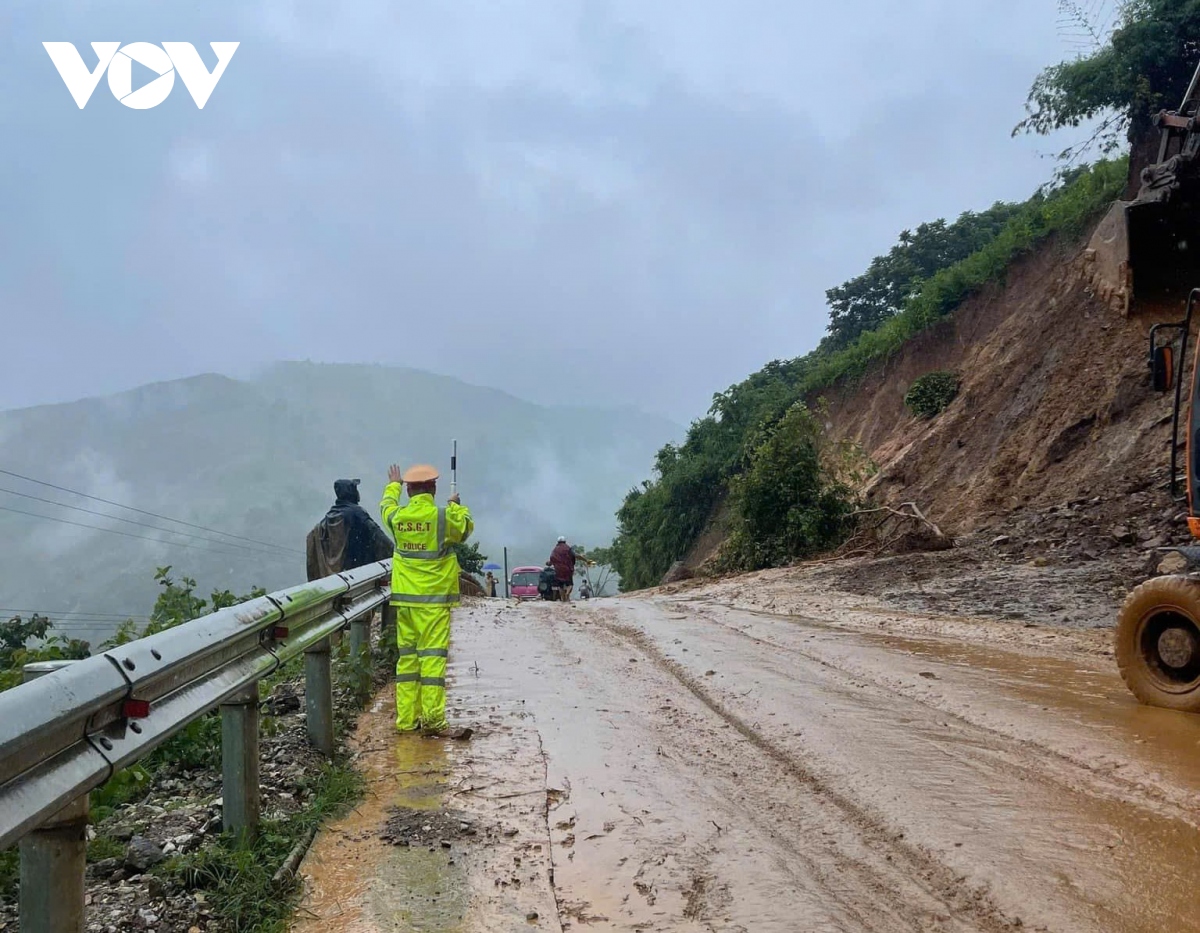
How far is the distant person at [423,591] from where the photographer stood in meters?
6.77

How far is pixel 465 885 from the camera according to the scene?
4.02 metres

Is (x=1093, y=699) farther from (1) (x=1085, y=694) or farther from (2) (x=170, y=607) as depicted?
(2) (x=170, y=607)

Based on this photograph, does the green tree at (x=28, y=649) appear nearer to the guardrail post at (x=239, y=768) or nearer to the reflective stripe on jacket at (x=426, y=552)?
the guardrail post at (x=239, y=768)

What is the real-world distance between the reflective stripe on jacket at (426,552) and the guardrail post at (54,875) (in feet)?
14.2

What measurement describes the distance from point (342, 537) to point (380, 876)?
19.5 feet

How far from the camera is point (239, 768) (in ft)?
Result: 13.8

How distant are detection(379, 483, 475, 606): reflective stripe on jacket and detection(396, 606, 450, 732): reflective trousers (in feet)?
0.29

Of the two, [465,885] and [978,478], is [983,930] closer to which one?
[465,885]

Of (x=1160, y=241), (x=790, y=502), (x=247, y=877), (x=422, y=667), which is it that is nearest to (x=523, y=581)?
(x=790, y=502)

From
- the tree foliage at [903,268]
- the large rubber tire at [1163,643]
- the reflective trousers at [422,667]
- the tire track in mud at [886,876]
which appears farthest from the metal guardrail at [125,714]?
the tree foliage at [903,268]

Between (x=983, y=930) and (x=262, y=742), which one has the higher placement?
(x=262, y=742)

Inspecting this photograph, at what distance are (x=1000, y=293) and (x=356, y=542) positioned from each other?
23.6 meters

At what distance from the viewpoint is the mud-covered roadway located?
12.1 ft

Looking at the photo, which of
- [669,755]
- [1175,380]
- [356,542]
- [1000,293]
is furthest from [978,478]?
[669,755]
